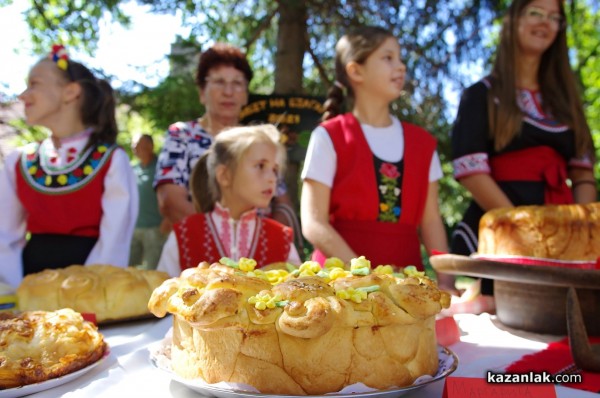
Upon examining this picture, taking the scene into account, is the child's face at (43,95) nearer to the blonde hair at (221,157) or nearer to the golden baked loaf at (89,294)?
the blonde hair at (221,157)

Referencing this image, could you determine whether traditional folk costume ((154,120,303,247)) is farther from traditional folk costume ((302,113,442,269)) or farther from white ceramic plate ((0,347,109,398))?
white ceramic plate ((0,347,109,398))

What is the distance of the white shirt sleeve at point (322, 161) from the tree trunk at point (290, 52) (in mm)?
2227

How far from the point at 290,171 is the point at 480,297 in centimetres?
246

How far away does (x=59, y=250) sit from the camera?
7.07 ft

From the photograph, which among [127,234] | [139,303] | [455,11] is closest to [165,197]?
[127,234]

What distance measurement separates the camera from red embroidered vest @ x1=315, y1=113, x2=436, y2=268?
1.99m

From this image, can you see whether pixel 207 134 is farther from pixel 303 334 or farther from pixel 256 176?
pixel 303 334

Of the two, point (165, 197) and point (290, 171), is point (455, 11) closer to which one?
point (290, 171)

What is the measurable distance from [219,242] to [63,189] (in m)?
0.64

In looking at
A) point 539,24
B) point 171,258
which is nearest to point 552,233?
point 539,24

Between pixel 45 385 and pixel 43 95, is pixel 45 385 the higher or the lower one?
the lower one

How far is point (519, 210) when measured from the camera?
149 centimetres

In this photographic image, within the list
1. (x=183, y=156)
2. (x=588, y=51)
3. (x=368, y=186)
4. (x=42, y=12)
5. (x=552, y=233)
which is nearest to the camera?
(x=552, y=233)

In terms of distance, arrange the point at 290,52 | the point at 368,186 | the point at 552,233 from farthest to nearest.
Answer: the point at 290,52 → the point at 368,186 → the point at 552,233
